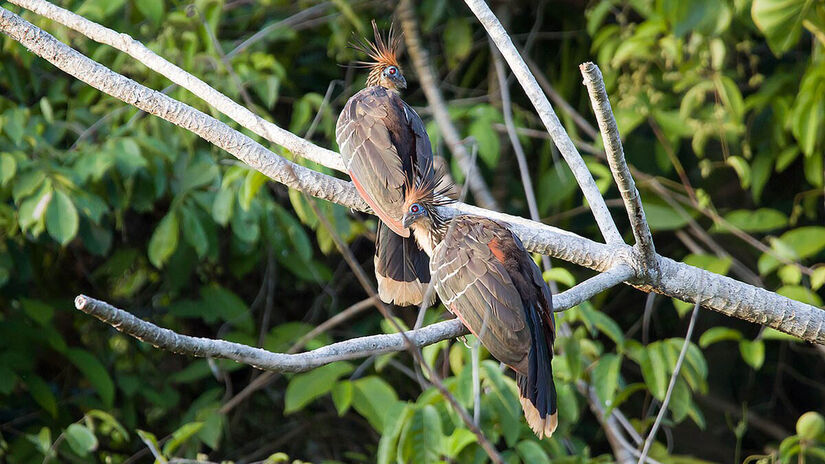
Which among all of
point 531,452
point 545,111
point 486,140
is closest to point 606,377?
point 531,452

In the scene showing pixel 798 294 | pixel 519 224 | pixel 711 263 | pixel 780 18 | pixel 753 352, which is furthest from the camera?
pixel 711 263

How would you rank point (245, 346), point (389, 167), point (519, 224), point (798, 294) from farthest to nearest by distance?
point (798, 294) → point (389, 167) → point (519, 224) → point (245, 346)

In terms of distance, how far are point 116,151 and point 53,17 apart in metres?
1.10

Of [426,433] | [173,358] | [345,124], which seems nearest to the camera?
[426,433]

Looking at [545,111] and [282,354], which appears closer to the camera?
[282,354]

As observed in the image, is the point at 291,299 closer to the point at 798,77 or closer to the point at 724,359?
the point at 724,359

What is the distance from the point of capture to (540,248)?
2387 millimetres

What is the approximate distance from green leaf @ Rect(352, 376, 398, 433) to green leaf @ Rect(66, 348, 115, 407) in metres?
1.28

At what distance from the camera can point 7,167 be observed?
3311mm

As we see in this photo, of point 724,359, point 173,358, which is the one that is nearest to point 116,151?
point 173,358

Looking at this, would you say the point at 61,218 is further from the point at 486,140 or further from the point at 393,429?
the point at 486,140

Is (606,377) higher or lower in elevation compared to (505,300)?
lower

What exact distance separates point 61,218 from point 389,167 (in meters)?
1.33

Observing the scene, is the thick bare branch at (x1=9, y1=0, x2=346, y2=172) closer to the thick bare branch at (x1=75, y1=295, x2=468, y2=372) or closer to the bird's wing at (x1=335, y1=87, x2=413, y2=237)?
the bird's wing at (x1=335, y1=87, x2=413, y2=237)
